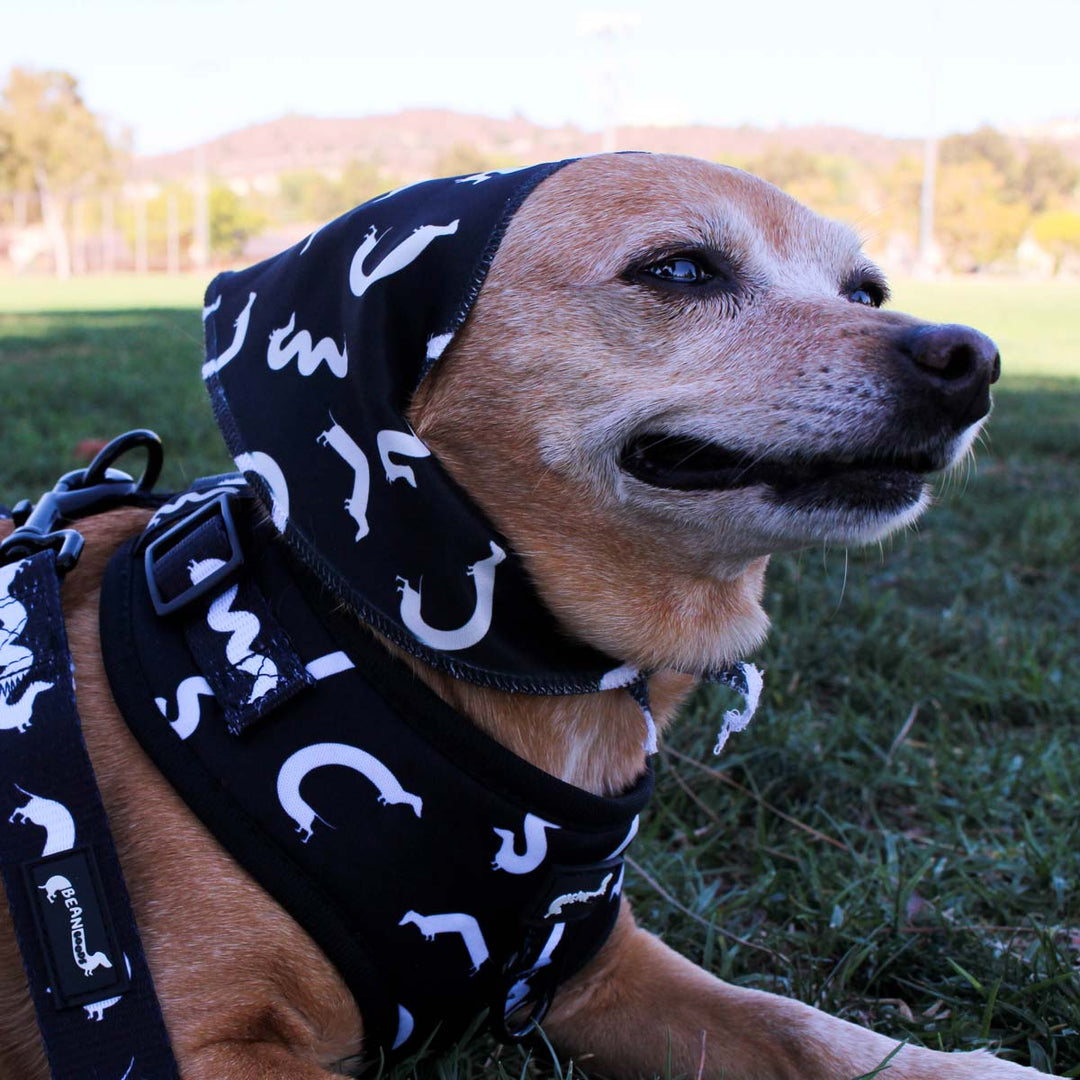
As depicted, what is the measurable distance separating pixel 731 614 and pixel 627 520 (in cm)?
31

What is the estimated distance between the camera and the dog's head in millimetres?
1886

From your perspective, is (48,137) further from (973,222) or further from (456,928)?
(456,928)

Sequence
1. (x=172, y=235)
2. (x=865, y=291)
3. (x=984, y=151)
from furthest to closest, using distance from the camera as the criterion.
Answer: (x=984, y=151)
(x=172, y=235)
(x=865, y=291)

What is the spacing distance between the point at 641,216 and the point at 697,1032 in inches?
57.2

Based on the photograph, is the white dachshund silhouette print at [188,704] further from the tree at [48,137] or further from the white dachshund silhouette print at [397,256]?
the tree at [48,137]

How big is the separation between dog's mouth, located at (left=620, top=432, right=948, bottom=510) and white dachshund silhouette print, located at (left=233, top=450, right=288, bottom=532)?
555mm

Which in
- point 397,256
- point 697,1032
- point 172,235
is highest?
point 397,256

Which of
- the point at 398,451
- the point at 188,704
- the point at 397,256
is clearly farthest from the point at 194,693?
the point at 397,256

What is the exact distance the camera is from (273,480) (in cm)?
183

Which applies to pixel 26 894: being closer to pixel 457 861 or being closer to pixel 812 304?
pixel 457 861

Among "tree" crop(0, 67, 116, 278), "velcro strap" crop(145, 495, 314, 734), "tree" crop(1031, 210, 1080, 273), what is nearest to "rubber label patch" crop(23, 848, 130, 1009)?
"velcro strap" crop(145, 495, 314, 734)

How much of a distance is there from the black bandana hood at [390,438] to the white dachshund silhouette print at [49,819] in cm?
50

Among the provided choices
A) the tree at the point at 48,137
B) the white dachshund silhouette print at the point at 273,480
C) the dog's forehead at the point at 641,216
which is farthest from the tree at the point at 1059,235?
the white dachshund silhouette print at the point at 273,480

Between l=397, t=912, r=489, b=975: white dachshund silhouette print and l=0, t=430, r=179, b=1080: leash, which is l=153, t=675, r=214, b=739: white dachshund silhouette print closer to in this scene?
l=0, t=430, r=179, b=1080: leash
